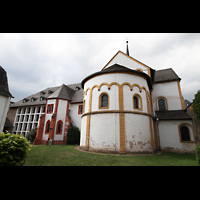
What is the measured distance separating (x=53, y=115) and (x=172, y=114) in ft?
61.3

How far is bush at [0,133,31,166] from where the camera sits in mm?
4250

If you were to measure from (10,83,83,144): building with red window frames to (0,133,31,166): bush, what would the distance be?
16453 millimetres

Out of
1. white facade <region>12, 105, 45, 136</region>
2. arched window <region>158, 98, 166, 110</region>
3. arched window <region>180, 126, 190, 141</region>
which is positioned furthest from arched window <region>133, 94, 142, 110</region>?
white facade <region>12, 105, 45, 136</region>

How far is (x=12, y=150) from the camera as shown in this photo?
14.6 ft

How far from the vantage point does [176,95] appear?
57.2 ft

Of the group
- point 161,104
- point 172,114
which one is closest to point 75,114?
point 161,104

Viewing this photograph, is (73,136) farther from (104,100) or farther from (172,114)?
(172,114)

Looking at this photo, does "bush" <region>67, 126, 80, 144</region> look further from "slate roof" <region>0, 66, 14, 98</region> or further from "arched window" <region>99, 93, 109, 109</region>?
"slate roof" <region>0, 66, 14, 98</region>

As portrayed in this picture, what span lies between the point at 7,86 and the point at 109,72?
440 inches

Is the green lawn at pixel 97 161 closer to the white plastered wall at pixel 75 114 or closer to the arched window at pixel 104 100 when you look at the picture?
the arched window at pixel 104 100

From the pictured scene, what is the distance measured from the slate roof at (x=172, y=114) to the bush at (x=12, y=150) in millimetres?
14904
